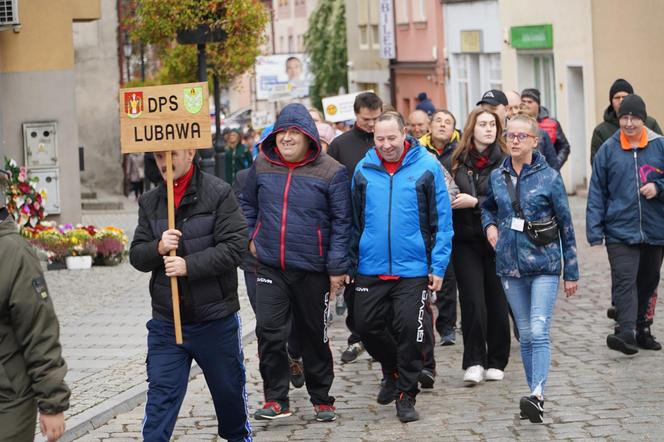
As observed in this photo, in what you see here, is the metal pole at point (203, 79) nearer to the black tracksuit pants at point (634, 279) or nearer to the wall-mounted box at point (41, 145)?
the wall-mounted box at point (41, 145)

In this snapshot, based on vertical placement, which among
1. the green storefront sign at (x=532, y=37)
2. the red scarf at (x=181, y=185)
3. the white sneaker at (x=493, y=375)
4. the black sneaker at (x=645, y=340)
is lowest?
the white sneaker at (x=493, y=375)

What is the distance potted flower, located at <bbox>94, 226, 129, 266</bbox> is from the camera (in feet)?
63.7

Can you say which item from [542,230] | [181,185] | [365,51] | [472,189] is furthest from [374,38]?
[181,185]

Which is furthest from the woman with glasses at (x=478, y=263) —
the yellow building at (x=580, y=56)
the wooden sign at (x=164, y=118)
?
the yellow building at (x=580, y=56)

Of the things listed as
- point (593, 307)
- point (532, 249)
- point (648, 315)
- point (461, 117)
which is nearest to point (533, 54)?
point (461, 117)

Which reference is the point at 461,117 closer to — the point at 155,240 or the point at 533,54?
the point at 533,54

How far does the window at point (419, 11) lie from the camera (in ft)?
145

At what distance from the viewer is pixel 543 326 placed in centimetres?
912

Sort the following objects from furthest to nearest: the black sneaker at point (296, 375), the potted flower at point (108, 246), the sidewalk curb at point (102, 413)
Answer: the potted flower at point (108, 246) < the black sneaker at point (296, 375) < the sidewalk curb at point (102, 413)

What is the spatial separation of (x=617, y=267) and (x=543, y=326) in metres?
2.24

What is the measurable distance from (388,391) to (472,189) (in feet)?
5.63

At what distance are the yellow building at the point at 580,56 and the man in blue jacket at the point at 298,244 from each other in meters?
20.4

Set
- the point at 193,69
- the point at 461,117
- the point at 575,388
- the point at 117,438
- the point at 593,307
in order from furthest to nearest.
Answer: the point at 461,117
the point at 193,69
the point at 593,307
the point at 575,388
the point at 117,438

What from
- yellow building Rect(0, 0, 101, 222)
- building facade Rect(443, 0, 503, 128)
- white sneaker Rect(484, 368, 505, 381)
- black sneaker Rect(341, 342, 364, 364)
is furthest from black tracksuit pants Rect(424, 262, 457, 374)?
building facade Rect(443, 0, 503, 128)
